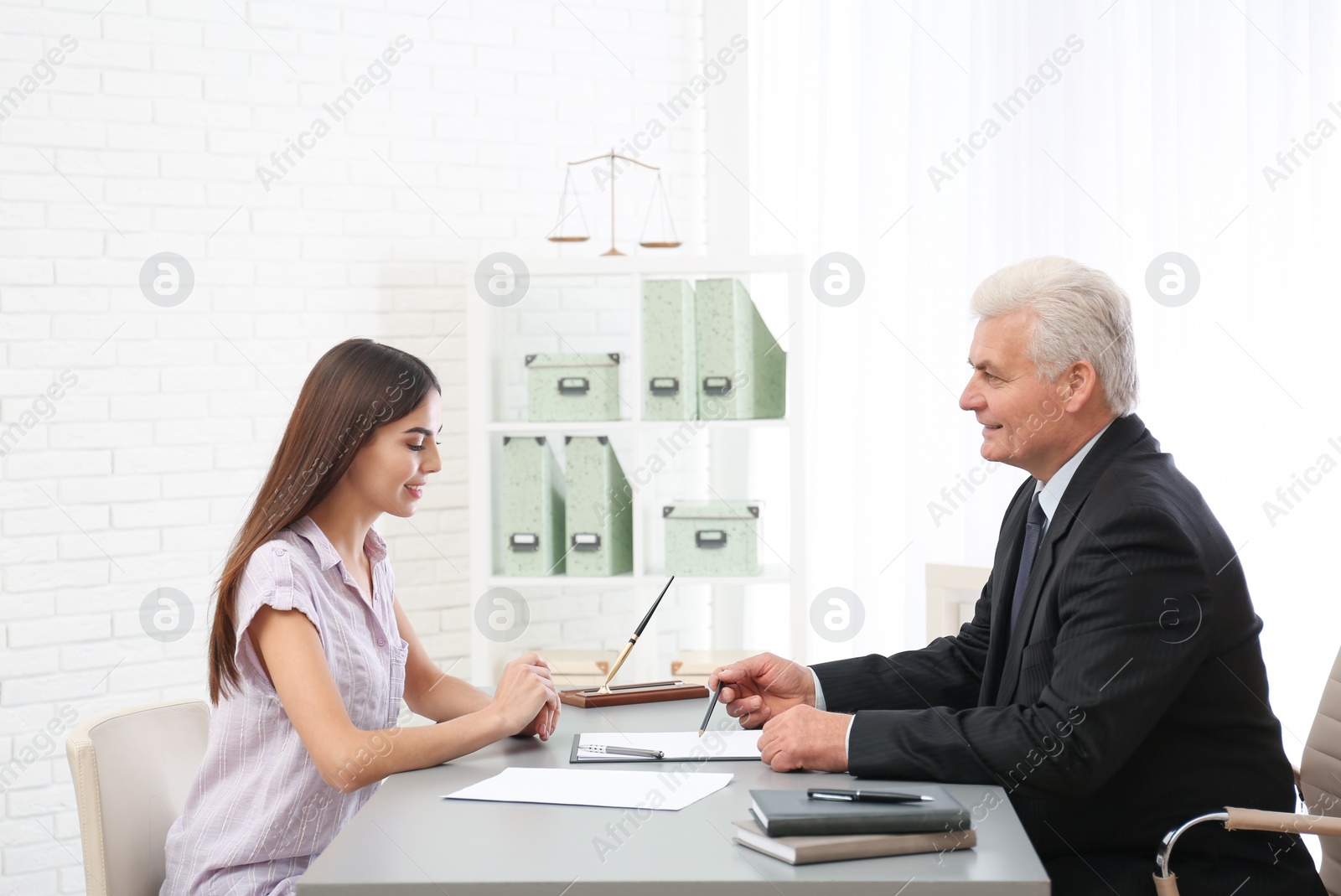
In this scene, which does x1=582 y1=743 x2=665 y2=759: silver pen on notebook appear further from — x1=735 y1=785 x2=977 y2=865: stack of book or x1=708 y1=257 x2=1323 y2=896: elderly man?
x1=735 y1=785 x2=977 y2=865: stack of book

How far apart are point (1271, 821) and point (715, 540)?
7.27 feet

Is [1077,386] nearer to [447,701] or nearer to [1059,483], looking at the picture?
[1059,483]

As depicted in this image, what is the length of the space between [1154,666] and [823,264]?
8.44 feet

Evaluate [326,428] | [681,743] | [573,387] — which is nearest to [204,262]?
[573,387]

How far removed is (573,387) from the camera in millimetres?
3621

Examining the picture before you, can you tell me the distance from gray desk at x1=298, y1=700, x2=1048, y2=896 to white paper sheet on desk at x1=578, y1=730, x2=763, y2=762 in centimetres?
13

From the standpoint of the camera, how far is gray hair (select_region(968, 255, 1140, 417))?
1.81m

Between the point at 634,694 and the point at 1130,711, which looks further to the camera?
the point at 634,694

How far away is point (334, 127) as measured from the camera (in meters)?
3.76

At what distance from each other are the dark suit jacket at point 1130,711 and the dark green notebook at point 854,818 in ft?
0.56

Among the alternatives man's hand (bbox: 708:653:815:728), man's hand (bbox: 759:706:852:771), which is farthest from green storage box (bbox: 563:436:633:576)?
man's hand (bbox: 759:706:852:771)

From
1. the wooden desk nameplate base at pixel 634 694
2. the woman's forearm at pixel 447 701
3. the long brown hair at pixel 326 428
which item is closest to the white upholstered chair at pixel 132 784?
the long brown hair at pixel 326 428

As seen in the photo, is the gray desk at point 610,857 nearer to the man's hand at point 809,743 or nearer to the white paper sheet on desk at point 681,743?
the man's hand at point 809,743

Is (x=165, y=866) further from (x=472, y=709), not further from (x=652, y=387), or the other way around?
(x=652, y=387)
